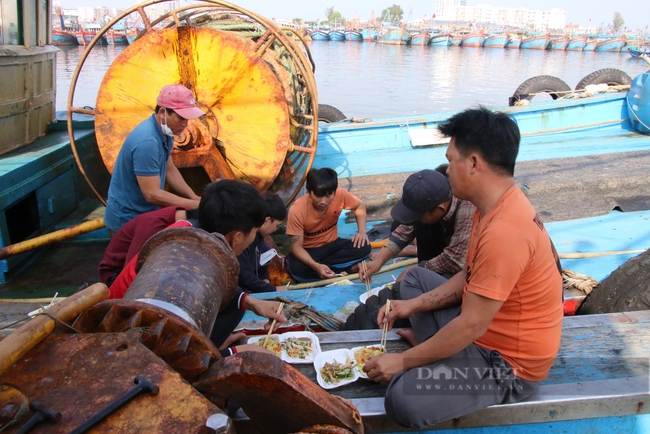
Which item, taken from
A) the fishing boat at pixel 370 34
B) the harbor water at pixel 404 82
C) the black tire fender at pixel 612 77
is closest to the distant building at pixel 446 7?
the fishing boat at pixel 370 34

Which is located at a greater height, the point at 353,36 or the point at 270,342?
the point at 353,36

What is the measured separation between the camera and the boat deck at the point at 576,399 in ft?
6.77

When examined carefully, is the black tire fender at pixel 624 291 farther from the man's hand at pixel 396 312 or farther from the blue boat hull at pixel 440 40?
the blue boat hull at pixel 440 40

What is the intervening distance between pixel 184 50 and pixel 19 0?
2.10 meters

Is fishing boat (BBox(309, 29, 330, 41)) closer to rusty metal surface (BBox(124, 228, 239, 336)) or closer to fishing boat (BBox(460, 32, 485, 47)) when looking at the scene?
fishing boat (BBox(460, 32, 485, 47))

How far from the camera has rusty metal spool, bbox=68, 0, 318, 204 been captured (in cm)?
440

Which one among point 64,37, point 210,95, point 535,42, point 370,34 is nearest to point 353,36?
point 370,34

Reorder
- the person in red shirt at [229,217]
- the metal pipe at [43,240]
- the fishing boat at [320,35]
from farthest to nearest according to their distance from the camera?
1. the fishing boat at [320,35]
2. the metal pipe at [43,240]
3. the person in red shirt at [229,217]

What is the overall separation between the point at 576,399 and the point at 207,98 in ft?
12.6

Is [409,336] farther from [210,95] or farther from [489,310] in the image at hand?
[210,95]

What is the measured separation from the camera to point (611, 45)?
1737 inches

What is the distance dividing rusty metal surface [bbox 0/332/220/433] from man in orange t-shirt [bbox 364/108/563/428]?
41.7 inches

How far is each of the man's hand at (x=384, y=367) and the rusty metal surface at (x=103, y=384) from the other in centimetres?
111

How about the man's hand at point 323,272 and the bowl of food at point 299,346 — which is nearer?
the bowl of food at point 299,346
